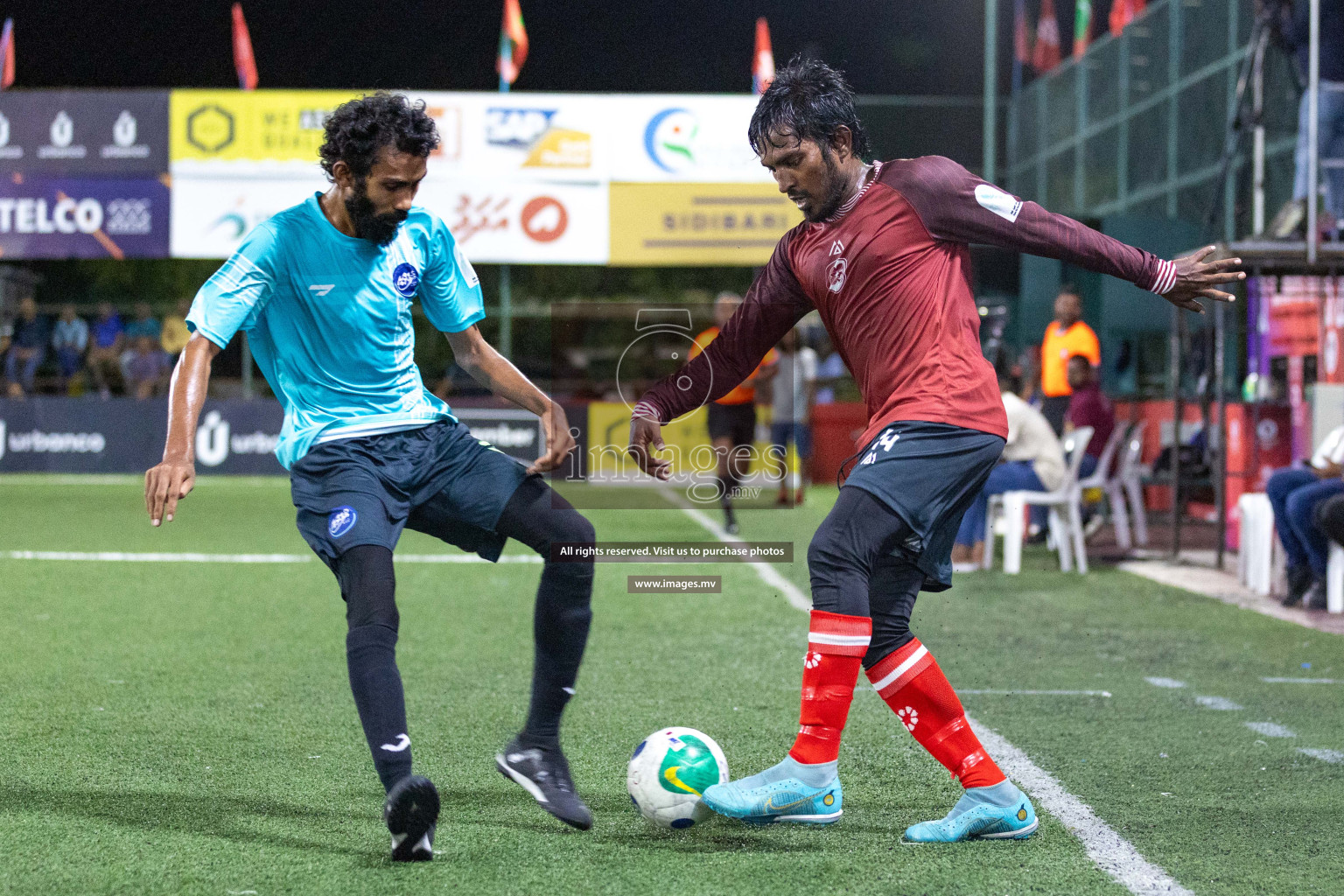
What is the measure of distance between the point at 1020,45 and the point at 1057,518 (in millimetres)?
19796

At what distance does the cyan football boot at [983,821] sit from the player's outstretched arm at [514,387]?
1438 mm

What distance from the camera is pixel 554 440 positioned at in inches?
163

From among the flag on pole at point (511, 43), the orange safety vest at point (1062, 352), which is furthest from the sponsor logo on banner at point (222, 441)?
the orange safety vest at point (1062, 352)

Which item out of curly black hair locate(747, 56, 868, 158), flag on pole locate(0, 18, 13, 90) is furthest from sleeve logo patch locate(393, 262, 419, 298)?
flag on pole locate(0, 18, 13, 90)

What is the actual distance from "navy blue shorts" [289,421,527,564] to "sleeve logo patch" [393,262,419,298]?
40 centimetres

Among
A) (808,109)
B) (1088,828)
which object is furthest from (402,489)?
(1088,828)

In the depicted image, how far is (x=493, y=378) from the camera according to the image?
14.3 ft

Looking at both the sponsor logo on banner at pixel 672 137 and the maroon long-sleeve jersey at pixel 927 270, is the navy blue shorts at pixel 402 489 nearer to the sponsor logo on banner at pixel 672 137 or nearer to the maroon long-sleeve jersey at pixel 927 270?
the maroon long-sleeve jersey at pixel 927 270

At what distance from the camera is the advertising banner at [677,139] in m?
22.6

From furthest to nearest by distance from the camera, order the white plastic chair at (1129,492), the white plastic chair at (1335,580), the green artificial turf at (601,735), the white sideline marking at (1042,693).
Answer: the white plastic chair at (1129,492), the white plastic chair at (1335,580), the white sideline marking at (1042,693), the green artificial turf at (601,735)

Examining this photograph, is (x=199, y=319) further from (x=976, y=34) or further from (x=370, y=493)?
(x=976, y=34)

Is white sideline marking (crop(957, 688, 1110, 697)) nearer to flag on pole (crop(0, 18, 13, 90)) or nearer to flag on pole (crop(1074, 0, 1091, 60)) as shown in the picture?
flag on pole (crop(1074, 0, 1091, 60))

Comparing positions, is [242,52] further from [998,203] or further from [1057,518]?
[998,203]

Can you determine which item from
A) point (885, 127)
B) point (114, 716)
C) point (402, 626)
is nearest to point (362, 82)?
point (885, 127)
